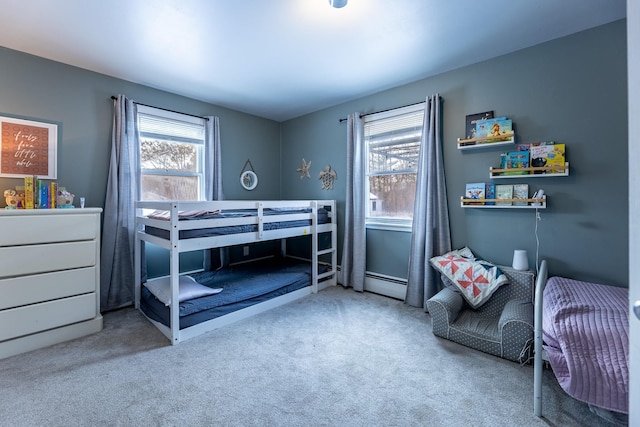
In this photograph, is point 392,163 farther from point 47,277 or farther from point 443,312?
point 47,277

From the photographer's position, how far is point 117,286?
116 inches

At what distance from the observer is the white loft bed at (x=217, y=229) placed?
2.32 metres

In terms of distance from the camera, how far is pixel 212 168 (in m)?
3.64

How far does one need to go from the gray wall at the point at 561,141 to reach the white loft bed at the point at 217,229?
167 centimetres

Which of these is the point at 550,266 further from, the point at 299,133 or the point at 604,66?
the point at 299,133

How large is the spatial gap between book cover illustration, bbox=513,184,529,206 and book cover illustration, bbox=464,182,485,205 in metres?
0.26

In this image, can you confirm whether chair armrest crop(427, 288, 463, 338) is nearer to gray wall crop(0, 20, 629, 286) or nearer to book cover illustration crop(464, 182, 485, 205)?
gray wall crop(0, 20, 629, 286)

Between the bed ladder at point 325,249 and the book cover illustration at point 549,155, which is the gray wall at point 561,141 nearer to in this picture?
the book cover illustration at point 549,155

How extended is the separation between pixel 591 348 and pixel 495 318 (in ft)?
3.51

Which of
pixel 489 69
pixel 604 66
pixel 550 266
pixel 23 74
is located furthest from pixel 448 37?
pixel 23 74

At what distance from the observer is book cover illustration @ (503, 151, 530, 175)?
2420mm

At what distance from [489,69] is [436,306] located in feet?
7.39

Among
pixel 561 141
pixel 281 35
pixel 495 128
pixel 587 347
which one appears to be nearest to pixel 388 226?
pixel 495 128

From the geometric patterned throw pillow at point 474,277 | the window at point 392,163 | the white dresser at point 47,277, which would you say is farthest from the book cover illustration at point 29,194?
the geometric patterned throw pillow at point 474,277
